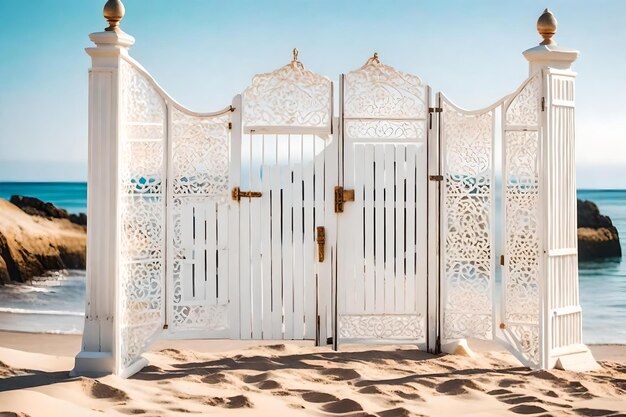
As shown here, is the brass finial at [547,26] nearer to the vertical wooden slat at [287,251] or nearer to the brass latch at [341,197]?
the brass latch at [341,197]

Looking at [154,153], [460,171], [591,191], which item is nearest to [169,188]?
[154,153]

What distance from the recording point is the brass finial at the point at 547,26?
18.1 ft

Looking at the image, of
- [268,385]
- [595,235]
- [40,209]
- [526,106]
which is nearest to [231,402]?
[268,385]

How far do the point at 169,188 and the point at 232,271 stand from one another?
2.36 feet

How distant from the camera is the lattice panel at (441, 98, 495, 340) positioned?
5.94m

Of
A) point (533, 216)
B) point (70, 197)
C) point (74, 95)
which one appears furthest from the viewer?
point (70, 197)

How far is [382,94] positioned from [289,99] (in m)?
0.65

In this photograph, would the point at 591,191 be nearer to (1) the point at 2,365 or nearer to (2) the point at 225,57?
(2) the point at 225,57

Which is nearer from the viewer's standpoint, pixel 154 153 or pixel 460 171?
pixel 154 153

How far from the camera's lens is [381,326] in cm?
600

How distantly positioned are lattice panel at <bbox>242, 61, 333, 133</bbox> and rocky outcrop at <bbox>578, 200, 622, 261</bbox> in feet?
33.3

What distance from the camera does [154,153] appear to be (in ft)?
18.5

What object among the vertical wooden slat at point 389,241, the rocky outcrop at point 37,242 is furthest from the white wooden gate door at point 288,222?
the rocky outcrop at point 37,242

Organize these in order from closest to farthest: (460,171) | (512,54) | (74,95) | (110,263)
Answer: (110,263) → (460,171) → (512,54) → (74,95)
